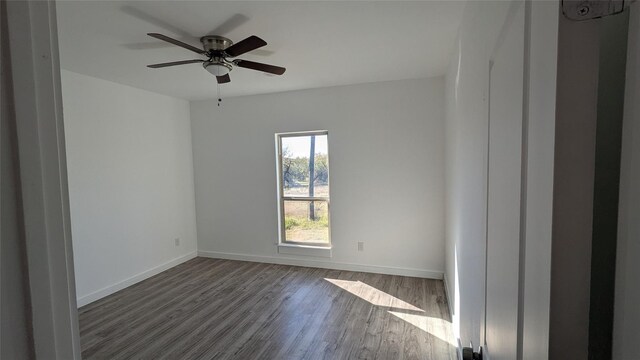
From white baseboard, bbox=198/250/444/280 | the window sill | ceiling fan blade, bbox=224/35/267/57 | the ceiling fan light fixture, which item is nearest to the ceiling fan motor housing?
the ceiling fan light fixture

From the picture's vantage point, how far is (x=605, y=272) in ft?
1.14

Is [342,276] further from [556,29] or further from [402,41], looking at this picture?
A: [556,29]

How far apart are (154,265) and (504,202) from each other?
4550mm

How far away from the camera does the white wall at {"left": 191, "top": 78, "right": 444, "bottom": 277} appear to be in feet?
12.0

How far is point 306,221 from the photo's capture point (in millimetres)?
4309

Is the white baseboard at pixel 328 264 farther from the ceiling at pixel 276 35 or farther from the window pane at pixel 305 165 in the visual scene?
the ceiling at pixel 276 35

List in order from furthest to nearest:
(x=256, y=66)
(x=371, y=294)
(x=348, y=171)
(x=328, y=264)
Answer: (x=328, y=264) < (x=348, y=171) < (x=371, y=294) < (x=256, y=66)

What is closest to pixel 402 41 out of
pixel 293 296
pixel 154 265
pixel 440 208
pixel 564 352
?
pixel 440 208

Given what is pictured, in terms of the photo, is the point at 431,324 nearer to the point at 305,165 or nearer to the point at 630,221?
the point at 305,165

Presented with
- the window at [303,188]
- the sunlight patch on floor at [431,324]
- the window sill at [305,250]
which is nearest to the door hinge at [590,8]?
the sunlight patch on floor at [431,324]

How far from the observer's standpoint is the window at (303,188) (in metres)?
4.15

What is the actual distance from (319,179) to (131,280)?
2811mm

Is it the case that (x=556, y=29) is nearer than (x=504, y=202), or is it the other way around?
(x=556, y=29)

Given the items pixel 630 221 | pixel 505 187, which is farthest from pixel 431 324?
→ pixel 630 221
